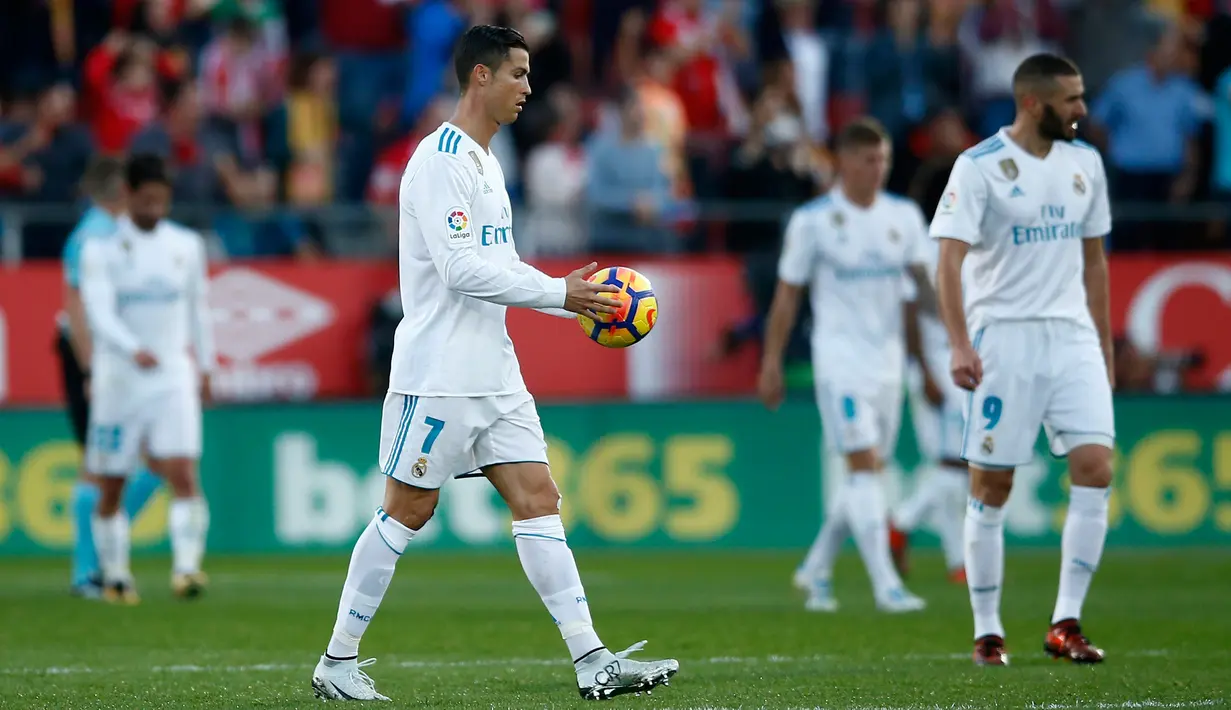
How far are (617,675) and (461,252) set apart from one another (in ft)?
5.25

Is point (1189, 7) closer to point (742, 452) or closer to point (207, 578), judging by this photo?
point (742, 452)

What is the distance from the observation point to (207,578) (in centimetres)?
1338

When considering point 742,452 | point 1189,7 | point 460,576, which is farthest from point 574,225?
point 1189,7

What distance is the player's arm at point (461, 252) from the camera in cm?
674

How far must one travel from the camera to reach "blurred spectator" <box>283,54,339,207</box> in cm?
1694

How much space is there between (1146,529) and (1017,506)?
1009 millimetres

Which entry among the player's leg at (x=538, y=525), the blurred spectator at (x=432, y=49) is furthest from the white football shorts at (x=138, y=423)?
the blurred spectator at (x=432, y=49)

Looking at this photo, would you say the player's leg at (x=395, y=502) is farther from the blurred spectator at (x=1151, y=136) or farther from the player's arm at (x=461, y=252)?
the blurred spectator at (x=1151, y=136)

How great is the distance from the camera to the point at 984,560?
8141mm

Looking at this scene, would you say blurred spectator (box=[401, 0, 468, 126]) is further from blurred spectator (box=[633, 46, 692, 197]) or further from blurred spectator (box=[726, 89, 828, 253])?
blurred spectator (box=[726, 89, 828, 253])

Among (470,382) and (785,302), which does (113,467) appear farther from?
(470,382)

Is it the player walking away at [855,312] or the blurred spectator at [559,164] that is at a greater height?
the blurred spectator at [559,164]

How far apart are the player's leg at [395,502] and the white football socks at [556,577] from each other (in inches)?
13.6

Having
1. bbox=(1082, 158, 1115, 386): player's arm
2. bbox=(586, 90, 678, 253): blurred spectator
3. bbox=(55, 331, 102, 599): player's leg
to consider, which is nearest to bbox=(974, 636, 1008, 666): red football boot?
bbox=(1082, 158, 1115, 386): player's arm
